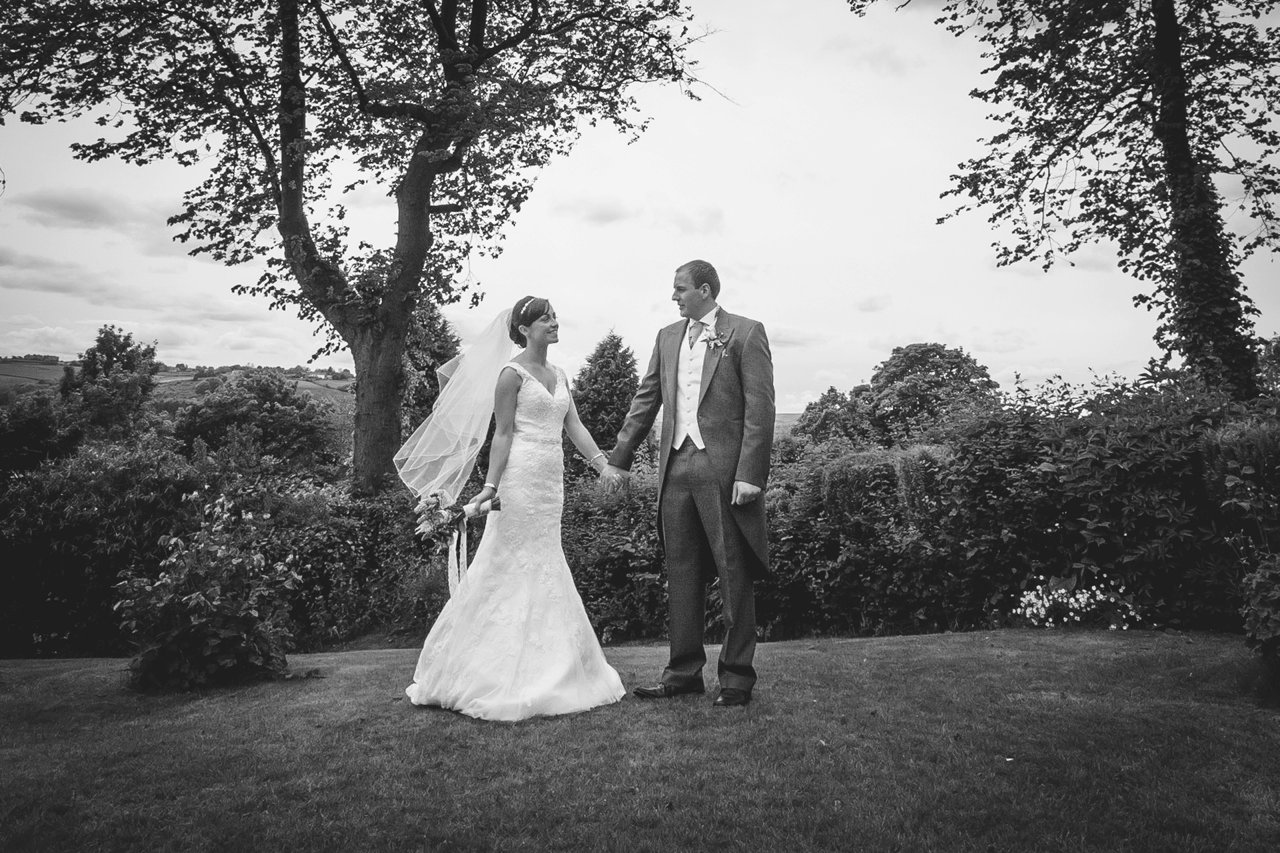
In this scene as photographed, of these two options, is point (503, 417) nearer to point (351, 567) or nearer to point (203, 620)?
point (203, 620)

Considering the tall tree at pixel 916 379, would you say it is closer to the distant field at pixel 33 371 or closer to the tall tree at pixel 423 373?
the tall tree at pixel 423 373

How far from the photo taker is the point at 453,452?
608cm

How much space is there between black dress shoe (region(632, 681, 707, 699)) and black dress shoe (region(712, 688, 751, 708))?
38cm

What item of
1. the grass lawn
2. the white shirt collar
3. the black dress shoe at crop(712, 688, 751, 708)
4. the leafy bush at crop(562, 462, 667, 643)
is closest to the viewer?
the grass lawn

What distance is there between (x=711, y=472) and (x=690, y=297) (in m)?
1.21

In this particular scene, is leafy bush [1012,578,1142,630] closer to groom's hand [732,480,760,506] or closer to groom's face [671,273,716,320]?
groom's hand [732,480,760,506]

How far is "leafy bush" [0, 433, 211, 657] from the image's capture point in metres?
9.95

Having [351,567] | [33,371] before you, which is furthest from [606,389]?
[33,371]

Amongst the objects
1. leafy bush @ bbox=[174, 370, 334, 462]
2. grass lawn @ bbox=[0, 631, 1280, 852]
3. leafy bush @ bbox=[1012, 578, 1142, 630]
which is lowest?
grass lawn @ bbox=[0, 631, 1280, 852]

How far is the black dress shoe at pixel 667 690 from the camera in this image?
530 centimetres

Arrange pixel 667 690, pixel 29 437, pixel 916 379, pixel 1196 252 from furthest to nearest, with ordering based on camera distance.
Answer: pixel 916 379
pixel 1196 252
pixel 29 437
pixel 667 690

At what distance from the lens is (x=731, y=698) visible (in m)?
4.95

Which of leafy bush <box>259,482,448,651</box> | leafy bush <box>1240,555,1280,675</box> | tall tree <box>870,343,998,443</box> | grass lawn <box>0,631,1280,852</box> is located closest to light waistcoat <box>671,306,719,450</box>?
grass lawn <box>0,631,1280,852</box>

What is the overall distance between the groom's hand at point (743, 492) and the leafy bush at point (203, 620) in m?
3.97
